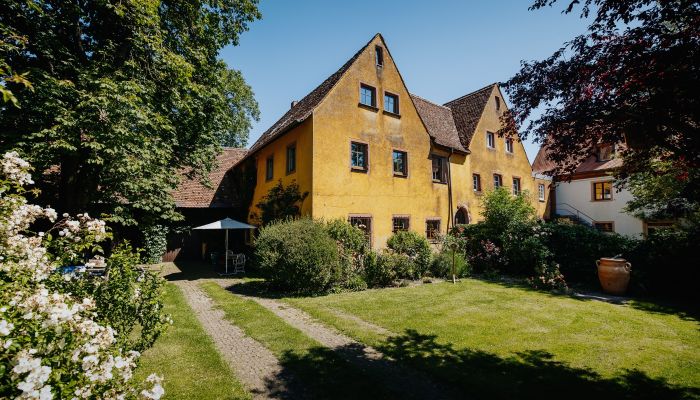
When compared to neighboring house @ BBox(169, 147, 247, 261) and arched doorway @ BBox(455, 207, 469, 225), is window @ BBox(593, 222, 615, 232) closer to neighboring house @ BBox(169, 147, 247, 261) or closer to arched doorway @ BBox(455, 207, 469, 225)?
arched doorway @ BBox(455, 207, 469, 225)

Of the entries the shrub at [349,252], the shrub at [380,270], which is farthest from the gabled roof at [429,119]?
the shrub at [380,270]

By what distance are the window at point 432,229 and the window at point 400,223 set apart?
5.39 ft

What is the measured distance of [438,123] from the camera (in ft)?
69.2

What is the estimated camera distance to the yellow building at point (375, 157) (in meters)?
14.0

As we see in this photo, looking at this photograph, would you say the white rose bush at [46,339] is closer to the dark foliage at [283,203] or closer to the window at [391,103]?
the dark foliage at [283,203]

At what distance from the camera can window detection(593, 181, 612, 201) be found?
24.7 meters

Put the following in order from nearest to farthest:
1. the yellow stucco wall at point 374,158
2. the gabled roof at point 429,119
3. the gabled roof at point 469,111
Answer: the yellow stucco wall at point 374,158 < the gabled roof at point 429,119 < the gabled roof at point 469,111

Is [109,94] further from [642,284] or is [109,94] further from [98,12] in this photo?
[642,284]

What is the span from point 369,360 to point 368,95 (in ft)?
43.4

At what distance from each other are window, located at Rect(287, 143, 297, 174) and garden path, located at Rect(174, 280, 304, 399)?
7.82 meters

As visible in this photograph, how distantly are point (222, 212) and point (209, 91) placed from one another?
35.9 ft

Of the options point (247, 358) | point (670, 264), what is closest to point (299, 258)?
point (247, 358)

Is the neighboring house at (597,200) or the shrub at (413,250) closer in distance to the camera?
the shrub at (413,250)

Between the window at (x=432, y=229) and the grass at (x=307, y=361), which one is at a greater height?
the window at (x=432, y=229)
